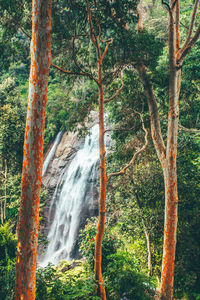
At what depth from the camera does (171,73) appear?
5.45 m

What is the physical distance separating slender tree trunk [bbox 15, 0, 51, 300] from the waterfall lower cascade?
10041mm

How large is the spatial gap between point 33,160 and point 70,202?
11357mm

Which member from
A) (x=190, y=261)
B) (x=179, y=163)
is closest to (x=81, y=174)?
(x=179, y=163)

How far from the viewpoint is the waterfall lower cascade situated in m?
12.7

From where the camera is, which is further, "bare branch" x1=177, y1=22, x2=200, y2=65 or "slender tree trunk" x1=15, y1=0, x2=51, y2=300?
"bare branch" x1=177, y1=22, x2=200, y2=65

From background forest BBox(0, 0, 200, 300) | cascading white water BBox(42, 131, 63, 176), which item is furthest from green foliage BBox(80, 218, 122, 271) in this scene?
cascading white water BBox(42, 131, 63, 176)

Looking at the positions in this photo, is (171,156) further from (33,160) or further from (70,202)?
(70,202)

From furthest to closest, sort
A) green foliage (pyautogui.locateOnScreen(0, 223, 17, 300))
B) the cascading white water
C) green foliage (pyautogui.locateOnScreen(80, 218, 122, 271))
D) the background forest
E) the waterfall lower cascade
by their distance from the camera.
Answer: the cascading white water < the waterfall lower cascade < green foliage (pyautogui.locateOnScreen(80, 218, 122, 271)) < the background forest < green foliage (pyautogui.locateOnScreen(0, 223, 17, 300))

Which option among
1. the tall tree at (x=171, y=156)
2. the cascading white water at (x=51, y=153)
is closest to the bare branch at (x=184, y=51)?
the tall tree at (x=171, y=156)

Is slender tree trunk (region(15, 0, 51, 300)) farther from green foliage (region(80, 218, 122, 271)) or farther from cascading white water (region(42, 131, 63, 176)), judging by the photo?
cascading white water (region(42, 131, 63, 176))

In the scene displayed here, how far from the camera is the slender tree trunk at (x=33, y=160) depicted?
3.01 m

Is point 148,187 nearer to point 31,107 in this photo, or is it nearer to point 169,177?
point 169,177

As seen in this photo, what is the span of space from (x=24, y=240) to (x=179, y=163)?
217 inches

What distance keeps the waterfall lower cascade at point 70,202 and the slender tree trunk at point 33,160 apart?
32.9ft
